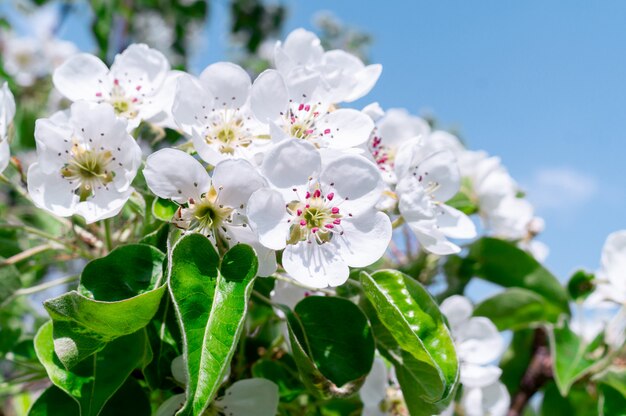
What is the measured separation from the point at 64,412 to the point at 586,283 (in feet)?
3.84

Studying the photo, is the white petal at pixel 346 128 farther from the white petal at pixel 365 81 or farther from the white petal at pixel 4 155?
the white petal at pixel 4 155

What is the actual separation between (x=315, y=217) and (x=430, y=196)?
298 mm

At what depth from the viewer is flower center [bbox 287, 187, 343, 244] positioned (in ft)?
3.33

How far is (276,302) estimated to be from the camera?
3.60ft

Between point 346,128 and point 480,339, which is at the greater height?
point 346,128

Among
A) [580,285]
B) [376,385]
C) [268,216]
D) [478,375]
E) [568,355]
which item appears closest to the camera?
[268,216]

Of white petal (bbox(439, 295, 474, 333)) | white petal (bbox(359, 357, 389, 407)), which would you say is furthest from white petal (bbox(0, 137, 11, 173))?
white petal (bbox(439, 295, 474, 333))

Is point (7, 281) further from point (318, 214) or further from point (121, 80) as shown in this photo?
point (318, 214)

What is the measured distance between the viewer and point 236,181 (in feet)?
3.04

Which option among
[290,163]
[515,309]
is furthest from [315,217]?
[515,309]

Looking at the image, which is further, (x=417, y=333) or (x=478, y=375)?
(x=478, y=375)

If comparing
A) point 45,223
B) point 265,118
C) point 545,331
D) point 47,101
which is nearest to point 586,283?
point 545,331

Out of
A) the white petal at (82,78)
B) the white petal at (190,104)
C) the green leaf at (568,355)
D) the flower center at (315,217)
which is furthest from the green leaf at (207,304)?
the green leaf at (568,355)

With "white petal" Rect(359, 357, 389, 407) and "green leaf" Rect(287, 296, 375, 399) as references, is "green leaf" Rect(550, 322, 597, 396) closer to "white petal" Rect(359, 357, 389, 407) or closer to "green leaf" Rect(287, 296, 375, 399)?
"white petal" Rect(359, 357, 389, 407)
